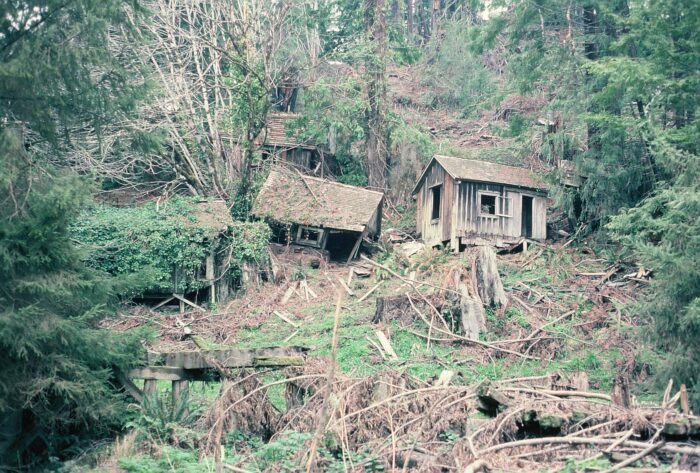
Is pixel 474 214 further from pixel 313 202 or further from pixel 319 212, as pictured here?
pixel 313 202

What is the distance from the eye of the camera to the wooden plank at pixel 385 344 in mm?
17098

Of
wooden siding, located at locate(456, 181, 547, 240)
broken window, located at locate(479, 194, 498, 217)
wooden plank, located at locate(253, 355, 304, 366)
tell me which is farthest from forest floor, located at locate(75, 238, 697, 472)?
broken window, located at locate(479, 194, 498, 217)

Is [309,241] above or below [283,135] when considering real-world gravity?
below

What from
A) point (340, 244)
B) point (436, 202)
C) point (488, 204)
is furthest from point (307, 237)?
point (488, 204)

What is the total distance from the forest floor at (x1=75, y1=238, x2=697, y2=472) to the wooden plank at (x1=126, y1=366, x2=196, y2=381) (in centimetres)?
53

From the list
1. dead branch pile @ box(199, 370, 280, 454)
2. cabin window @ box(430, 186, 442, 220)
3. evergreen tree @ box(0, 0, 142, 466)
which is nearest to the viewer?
evergreen tree @ box(0, 0, 142, 466)

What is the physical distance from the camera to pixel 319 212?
27.7 m

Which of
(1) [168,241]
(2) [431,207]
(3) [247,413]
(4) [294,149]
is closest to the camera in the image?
(3) [247,413]

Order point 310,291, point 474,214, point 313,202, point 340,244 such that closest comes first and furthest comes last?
point 310,291
point 474,214
point 313,202
point 340,244

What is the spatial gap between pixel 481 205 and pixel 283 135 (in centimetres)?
1094

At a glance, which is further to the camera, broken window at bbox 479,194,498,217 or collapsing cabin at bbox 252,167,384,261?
broken window at bbox 479,194,498,217

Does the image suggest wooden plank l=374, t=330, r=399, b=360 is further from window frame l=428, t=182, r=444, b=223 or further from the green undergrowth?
window frame l=428, t=182, r=444, b=223

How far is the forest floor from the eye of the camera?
7430 millimetres

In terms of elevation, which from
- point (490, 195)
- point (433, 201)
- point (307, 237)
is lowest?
point (307, 237)
